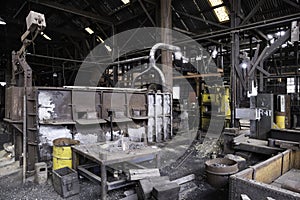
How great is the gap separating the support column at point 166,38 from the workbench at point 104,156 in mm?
4560

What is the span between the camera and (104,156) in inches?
130

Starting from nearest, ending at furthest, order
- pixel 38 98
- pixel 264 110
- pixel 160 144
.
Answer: pixel 38 98 → pixel 264 110 → pixel 160 144

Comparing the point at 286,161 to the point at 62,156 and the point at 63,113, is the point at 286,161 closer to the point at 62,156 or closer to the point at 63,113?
the point at 62,156

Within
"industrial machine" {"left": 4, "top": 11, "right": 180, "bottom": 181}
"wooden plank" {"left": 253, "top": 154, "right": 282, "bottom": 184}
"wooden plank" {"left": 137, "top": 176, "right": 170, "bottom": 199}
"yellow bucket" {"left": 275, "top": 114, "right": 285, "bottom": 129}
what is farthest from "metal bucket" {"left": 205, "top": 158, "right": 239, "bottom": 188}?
"yellow bucket" {"left": 275, "top": 114, "right": 285, "bottom": 129}

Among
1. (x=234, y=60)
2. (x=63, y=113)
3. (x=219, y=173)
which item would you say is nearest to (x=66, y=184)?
(x=63, y=113)

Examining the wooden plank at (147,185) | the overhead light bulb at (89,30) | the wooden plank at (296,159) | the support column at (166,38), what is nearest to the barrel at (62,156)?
the wooden plank at (147,185)

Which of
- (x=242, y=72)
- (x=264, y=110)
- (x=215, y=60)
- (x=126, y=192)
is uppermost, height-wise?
(x=215, y=60)

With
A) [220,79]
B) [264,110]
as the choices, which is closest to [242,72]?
[264,110]

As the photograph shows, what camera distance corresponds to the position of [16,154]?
5.47m

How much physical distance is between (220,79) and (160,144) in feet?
15.2

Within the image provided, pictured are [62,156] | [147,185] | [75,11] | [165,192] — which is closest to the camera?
[165,192]

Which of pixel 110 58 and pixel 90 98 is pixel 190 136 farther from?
pixel 110 58

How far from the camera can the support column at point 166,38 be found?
26.9ft

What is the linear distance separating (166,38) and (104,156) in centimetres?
613
